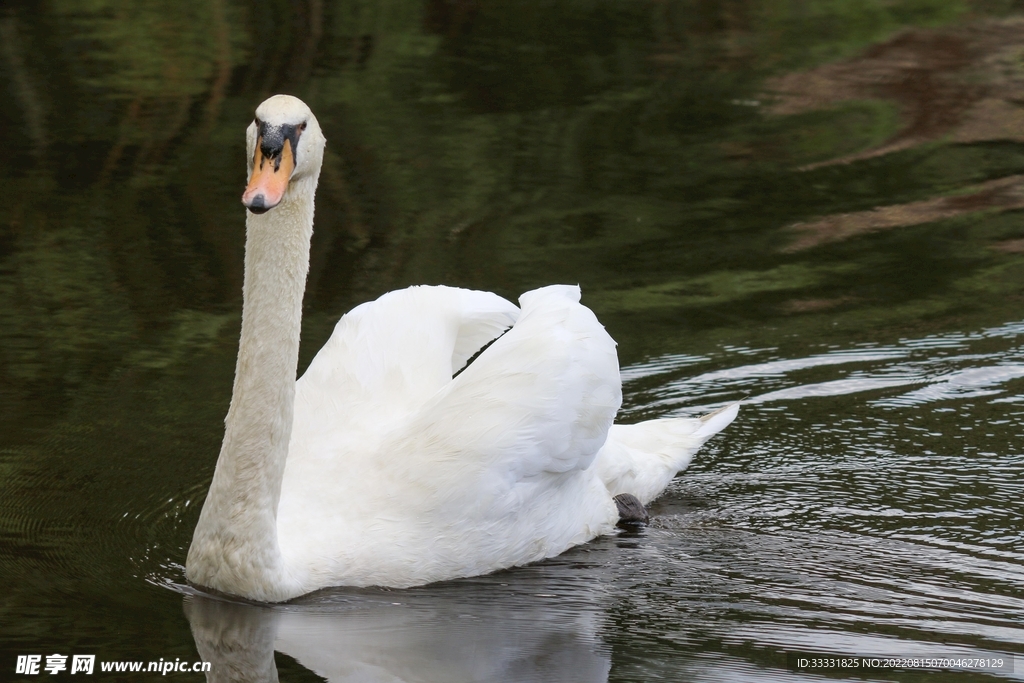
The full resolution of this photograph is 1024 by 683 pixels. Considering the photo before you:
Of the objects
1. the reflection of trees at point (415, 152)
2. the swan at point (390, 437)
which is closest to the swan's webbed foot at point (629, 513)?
the swan at point (390, 437)

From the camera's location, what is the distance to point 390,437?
5828mm

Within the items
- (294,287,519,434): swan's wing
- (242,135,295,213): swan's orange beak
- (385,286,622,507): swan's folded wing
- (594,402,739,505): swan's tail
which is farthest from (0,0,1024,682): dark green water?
(242,135,295,213): swan's orange beak

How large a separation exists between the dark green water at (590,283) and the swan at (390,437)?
0.15 meters

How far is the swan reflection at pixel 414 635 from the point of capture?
16.1ft

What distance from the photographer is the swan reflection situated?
491 cm

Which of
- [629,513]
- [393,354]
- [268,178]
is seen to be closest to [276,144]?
[268,178]

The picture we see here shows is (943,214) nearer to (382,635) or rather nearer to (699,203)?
(699,203)

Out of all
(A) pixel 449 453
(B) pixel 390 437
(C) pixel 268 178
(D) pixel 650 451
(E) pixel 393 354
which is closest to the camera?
(C) pixel 268 178

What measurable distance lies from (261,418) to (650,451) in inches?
79.6

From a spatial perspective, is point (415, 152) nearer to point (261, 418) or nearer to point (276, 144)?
point (261, 418)

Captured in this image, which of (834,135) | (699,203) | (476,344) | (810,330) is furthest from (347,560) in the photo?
(834,135)

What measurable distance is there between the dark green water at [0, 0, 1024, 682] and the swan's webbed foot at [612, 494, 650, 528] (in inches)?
4.3

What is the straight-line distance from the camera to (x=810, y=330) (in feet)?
27.4

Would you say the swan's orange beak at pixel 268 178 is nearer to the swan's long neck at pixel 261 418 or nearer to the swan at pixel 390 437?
the swan at pixel 390 437
